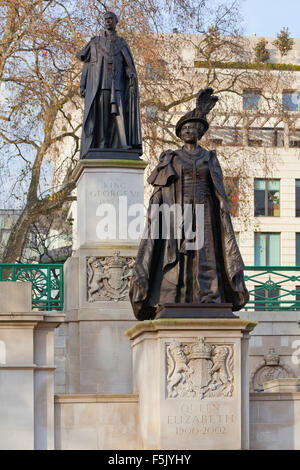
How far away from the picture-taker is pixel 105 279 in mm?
18828

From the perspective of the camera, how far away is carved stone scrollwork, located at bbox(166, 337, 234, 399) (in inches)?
528

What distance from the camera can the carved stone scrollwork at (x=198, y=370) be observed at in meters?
13.4

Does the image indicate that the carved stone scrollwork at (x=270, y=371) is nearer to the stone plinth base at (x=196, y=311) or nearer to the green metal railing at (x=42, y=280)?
the green metal railing at (x=42, y=280)

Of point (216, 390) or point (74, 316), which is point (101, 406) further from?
point (74, 316)

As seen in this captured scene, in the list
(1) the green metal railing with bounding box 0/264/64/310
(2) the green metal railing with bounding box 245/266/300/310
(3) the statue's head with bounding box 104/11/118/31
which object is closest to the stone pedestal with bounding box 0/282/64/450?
(3) the statue's head with bounding box 104/11/118/31

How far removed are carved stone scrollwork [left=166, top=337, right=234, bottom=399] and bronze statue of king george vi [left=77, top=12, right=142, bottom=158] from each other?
646 cm

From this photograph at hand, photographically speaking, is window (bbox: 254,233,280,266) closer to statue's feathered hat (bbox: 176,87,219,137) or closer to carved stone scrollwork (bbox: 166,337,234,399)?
statue's feathered hat (bbox: 176,87,219,137)

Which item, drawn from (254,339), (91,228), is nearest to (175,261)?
(91,228)

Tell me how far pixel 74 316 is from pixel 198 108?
5.50 meters

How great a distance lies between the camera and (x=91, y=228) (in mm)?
19016

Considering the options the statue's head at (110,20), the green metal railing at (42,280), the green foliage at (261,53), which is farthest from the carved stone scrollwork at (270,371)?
the green foliage at (261,53)

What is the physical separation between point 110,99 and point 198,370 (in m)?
7.19

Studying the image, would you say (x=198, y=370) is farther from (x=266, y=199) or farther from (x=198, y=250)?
(x=266, y=199)

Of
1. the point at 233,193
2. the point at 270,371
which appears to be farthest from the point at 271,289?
the point at 233,193
